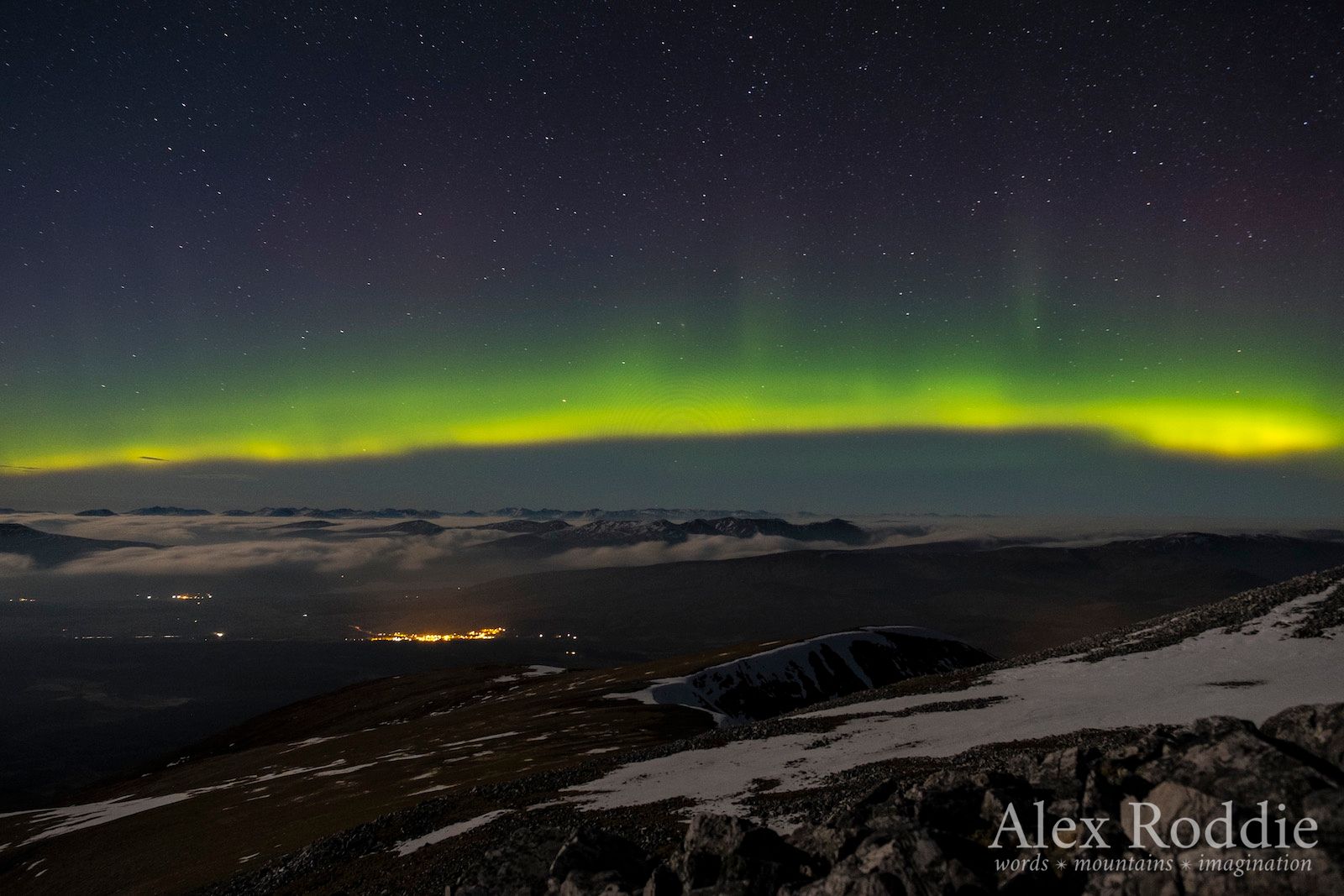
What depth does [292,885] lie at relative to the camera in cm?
3900

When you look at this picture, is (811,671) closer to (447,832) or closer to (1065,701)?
(1065,701)

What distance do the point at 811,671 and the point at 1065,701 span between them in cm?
7717

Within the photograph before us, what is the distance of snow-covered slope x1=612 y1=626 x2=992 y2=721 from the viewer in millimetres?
106938

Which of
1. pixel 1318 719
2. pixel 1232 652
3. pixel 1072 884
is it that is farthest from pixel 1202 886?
pixel 1232 652

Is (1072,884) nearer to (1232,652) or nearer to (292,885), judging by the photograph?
(292,885)

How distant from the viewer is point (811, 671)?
412 feet

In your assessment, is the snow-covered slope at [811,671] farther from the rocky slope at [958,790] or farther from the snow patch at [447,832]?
the snow patch at [447,832]

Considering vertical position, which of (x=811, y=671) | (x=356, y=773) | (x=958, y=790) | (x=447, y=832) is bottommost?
(x=811, y=671)

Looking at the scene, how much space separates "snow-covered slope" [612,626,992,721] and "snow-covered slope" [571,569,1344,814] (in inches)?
1507

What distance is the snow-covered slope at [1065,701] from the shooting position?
42094mm

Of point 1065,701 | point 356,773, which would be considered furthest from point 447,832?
point 356,773

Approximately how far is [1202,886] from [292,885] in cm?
4345

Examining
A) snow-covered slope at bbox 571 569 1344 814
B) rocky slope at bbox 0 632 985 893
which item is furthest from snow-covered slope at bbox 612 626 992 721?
snow-covered slope at bbox 571 569 1344 814

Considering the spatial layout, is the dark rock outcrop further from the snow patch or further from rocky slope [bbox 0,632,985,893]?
rocky slope [bbox 0,632,985,893]
